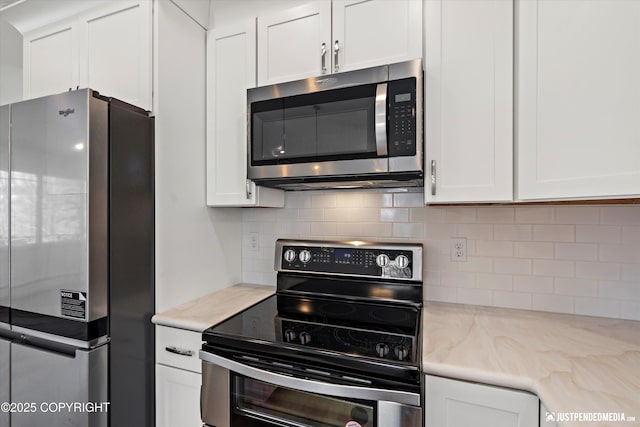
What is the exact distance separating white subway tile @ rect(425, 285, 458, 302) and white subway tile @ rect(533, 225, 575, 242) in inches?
18.3

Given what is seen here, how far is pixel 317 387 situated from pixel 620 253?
4.54ft

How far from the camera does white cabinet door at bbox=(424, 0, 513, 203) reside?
1.18 meters

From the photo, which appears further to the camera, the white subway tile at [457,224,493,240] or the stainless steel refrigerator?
the white subway tile at [457,224,493,240]

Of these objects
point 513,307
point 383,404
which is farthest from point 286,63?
point 513,307

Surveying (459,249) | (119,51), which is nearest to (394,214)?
(459,249)

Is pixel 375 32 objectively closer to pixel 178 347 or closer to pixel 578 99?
pixel 578 99

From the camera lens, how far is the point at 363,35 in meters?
1.39

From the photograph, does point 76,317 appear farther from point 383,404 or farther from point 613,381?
point 613,381

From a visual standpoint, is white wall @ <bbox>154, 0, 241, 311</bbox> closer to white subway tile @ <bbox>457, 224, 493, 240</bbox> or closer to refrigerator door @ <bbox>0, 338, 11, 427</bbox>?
refrigerator door @ <bbox>0, 338, 11, 427</bbox>

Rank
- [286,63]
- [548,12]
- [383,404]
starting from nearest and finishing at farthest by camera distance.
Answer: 1. [383,404]
2. [548,12]
3. [286,63]

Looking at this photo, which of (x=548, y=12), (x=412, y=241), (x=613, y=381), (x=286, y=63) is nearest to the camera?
(x=613, y=381)

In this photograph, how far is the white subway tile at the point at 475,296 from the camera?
1525 millimetres

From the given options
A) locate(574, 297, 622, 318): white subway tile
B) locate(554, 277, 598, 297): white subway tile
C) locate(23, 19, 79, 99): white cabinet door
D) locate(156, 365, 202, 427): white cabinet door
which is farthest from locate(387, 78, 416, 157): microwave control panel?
locate(23, 19, 79, 99): white cabinet door

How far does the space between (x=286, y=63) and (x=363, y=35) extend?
394mm
